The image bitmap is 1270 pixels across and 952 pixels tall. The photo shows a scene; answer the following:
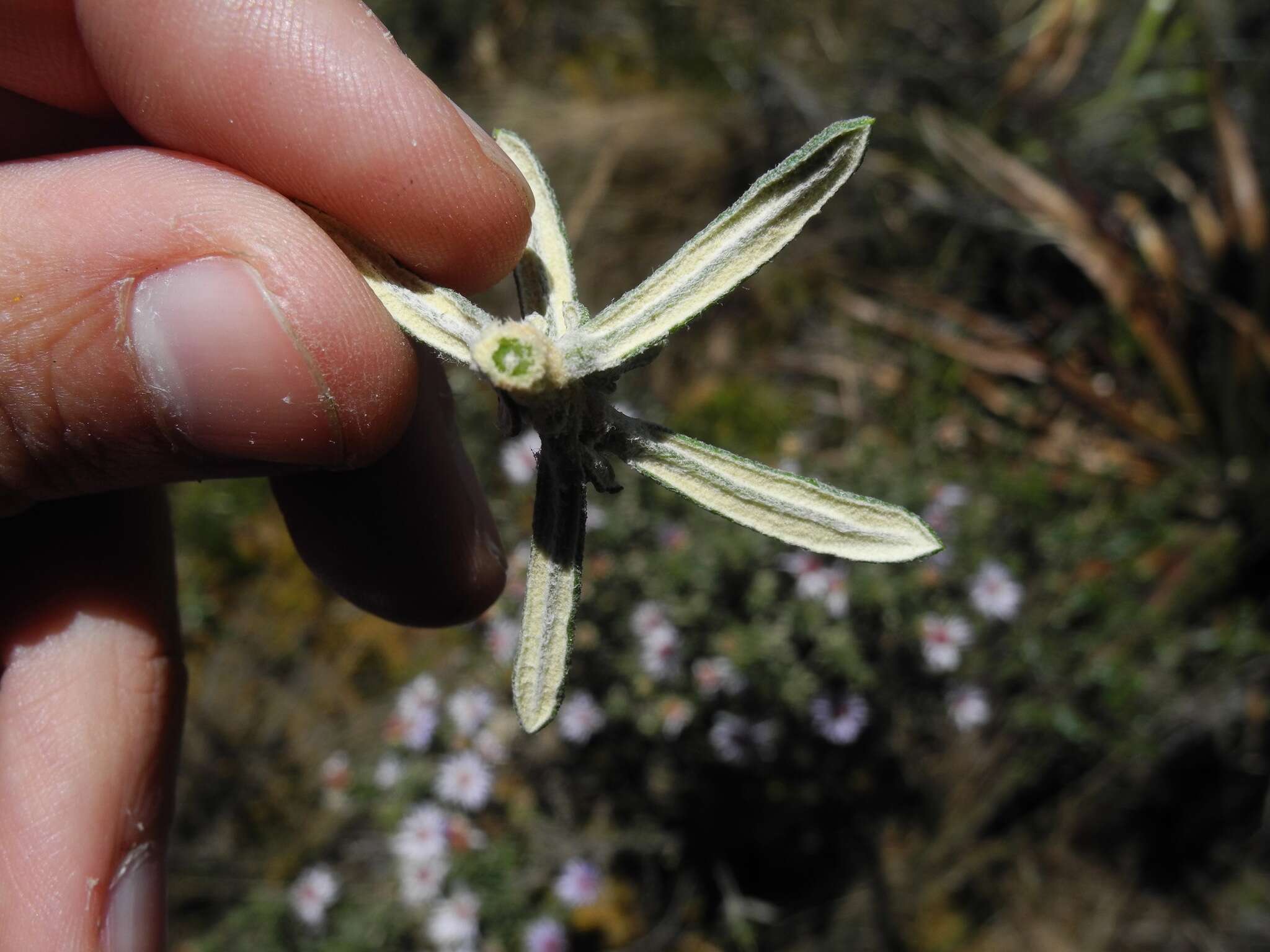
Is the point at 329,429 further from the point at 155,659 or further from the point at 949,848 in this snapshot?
the point at 949,848

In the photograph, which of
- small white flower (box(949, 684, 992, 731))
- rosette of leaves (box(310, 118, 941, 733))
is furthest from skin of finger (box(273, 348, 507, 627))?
small white flower (box(949, 684, 992, 731))

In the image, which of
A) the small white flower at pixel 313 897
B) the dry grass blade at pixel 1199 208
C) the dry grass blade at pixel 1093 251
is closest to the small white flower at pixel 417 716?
the small white flower at pixel 313 897

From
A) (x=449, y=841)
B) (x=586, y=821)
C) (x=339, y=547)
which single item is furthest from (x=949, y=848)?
(x=339, y=547)

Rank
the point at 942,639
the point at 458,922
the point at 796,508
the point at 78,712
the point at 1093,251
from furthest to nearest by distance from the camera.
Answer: the point at 1093,251 → the point at 458,922 → the point at 942,639 → the point at 78,712 → the point at 796,508

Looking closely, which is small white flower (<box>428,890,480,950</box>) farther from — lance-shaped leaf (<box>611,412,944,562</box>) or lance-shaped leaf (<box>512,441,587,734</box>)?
lance-shaped leaf (<box>611,412,944,562</box>)

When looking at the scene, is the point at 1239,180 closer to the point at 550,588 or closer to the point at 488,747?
the point at 550,588

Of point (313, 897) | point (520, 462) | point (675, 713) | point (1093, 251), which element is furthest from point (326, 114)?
point (1093, 251)
